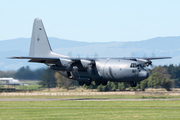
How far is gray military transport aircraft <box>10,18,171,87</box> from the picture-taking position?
4897 centimetres

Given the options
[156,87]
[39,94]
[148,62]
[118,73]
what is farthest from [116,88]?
[118,73]

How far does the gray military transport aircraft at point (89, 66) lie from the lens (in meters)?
49.0

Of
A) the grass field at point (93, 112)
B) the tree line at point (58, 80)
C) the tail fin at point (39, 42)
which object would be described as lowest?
the grass field at point (93, 112)

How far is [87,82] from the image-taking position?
54.2m

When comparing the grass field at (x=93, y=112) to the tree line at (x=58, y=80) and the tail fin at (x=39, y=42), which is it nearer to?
the tail fin at (x=39, y=42)

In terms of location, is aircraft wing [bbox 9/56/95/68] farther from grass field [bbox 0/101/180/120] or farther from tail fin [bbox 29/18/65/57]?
grass field [bbox 0/101/180/120]

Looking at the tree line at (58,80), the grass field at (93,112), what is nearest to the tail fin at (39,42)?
the tree line at (58,80)

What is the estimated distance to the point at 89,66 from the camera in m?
52.9

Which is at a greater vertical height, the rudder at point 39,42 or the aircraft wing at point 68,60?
the rudder at point 39,42

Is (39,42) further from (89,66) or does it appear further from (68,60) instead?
(89,66)

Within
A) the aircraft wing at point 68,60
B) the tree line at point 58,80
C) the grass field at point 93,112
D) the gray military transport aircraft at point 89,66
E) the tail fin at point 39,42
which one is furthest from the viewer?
the tree line at point 58,80

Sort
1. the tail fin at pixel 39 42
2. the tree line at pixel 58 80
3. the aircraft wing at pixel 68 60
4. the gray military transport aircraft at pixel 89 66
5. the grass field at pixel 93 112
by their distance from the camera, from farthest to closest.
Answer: the tree line at pixel 58 80 < the tail fin at pixel 39 42 < the aircraft wing at pixel 68 60 < the gray military transport aircraft at pixel 89 66 < the grass field at pixel 93 112

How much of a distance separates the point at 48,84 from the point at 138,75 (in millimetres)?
35854

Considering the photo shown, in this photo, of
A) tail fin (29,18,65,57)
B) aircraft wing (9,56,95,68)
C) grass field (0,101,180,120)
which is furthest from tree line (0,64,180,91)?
grass field (0,101,180,120)
